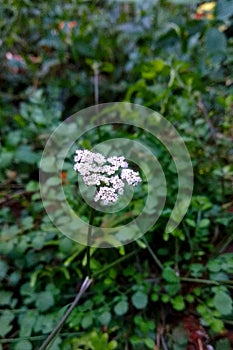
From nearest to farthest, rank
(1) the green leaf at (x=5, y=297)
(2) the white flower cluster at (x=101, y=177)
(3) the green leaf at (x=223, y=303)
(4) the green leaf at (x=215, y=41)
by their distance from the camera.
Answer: (2) the white flower cluster at (x=101, y=177), (3) the green leaf at (x=223, y=303), (1) the green leaf at (x=5, y=297), (4) the green leaf at (x=215, y=41)

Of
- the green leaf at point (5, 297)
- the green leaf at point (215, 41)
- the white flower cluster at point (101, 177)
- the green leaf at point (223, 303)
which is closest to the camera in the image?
the white flower cluster at point (101, 177)

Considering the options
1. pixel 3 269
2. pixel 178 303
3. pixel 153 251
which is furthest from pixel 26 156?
pixel 178 303

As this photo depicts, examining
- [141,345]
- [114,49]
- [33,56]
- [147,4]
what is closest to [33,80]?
[33,56]

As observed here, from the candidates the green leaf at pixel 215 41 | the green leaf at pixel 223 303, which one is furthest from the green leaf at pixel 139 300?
the green leaf at pixel 215 41

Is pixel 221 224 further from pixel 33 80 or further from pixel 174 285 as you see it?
pixel 33 80

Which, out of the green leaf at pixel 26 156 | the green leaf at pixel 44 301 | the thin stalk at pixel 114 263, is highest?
the green leaf at pixel 26 156

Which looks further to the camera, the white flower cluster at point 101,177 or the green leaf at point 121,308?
the green leaf at point 121,308

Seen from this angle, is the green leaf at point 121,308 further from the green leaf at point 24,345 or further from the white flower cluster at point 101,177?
the white flower cluster at point 101,177

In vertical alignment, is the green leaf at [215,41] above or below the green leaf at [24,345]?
above
